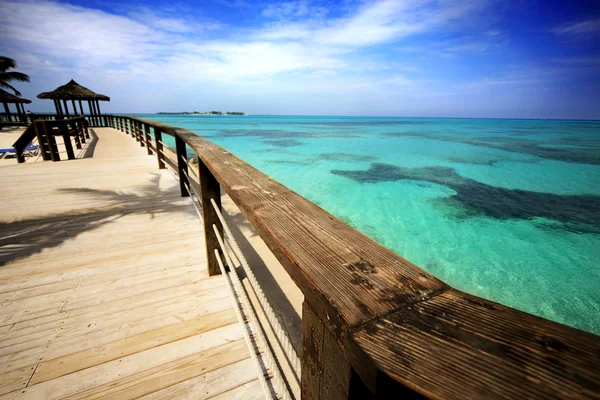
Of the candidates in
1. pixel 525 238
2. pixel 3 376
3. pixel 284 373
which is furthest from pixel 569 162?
pixel 3 376

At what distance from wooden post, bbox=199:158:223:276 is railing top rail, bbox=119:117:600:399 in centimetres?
171

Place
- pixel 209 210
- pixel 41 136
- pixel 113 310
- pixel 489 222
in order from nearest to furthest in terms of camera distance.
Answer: pixel 113 310, pixel 209 210, pixel 41 136, pixel 489 222

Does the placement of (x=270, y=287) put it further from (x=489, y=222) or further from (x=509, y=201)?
(x=509, y=201)

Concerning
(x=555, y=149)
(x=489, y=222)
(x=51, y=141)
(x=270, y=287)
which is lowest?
(x=489, y=222)

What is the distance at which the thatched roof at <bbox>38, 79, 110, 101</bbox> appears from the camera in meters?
16.8

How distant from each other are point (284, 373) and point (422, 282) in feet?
4.83

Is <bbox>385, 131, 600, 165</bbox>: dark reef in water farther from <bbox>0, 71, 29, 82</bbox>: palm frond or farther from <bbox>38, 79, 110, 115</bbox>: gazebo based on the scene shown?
<bbox>0, 71, 29, 82</bbox>: palm frond

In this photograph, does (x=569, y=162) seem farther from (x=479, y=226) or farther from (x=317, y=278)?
(x=317, y=278)

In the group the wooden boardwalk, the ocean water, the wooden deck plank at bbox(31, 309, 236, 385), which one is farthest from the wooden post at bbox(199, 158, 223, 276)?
the ocean water

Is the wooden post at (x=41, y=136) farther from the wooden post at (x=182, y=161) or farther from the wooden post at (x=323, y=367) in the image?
the wooden post at (x=323, y=367)

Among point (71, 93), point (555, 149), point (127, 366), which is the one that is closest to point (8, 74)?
point (71, 93)

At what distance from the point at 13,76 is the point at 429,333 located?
131 feet

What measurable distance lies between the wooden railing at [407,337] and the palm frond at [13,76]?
39.2m

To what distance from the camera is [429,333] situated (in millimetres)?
452
